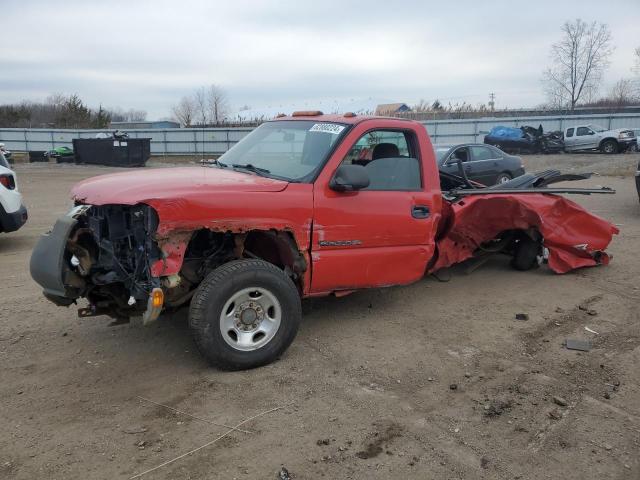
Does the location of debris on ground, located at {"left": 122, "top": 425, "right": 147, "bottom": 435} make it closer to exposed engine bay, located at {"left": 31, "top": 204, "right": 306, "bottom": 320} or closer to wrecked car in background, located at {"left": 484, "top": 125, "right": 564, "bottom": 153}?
exposed engine bay, located at {"left": 31, "top": 204, "right": 306, "bottom": 320}

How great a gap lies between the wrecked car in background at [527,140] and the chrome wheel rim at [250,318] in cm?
2975

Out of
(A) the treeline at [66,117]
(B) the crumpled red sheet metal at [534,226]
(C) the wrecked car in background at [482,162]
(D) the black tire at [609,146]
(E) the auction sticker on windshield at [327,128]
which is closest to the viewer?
(E) the auction sticker on windshield at [327,128]

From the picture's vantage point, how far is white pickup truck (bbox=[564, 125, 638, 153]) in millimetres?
29562

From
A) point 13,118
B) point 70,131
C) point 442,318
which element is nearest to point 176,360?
point 442,318

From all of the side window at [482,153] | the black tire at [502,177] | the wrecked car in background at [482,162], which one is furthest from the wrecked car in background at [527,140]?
the side window at [482,153]

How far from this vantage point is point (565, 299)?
238 inches

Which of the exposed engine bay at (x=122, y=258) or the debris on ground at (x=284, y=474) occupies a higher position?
the exposed engine bay at (x=122, y=258)

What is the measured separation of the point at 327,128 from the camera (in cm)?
503

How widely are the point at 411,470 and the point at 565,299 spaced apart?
380cm

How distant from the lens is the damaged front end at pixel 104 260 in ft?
12.8

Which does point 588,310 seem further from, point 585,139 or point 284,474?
point 585,139

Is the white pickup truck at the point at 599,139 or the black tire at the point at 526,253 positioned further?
the white pickup truck at the point at 599,139

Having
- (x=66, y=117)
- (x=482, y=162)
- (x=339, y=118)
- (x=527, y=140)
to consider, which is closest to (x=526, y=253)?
(x=339, y=118)

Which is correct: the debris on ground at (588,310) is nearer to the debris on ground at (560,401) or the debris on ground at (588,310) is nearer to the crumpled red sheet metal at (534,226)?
the crumpled red sheet metal at (534,226)
